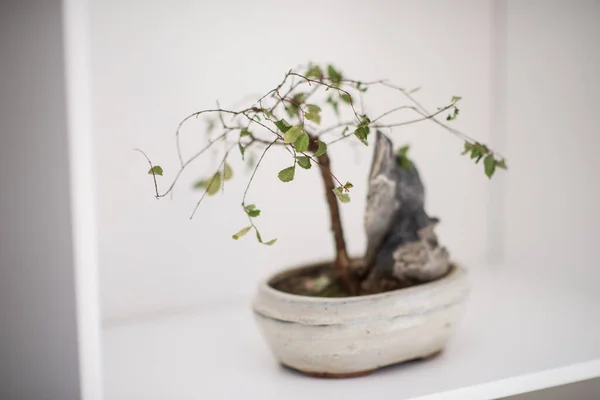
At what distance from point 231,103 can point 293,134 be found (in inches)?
20.3

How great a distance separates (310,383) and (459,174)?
28.7 inches

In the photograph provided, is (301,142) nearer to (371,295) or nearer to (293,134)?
(293,134)

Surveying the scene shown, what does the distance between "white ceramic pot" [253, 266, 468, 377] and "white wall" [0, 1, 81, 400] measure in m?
0.27

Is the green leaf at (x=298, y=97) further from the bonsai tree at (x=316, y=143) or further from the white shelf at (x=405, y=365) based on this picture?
the white shelf at (x=405, y=365)

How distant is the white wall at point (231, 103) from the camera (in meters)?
1.05

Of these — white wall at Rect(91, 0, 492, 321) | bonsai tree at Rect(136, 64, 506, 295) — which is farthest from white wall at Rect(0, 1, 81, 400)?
white wall at Rect(91, 0, 492, 321)

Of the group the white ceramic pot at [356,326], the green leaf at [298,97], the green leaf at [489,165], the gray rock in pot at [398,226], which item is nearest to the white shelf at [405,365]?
the white ceramic pot at [356,326]

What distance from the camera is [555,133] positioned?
107 centimetres

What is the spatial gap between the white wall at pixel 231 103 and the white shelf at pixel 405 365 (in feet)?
0.34

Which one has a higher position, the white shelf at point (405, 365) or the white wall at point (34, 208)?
the white wall at point (34, 208)

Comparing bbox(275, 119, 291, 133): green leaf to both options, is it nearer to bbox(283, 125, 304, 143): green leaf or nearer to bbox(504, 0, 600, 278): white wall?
bbox(283, 125, 304, 143): green leaf

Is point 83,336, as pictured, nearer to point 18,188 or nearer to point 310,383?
point 18,188

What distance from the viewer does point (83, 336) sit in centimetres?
56

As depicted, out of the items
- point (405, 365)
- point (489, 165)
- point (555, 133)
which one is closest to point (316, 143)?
point (489, 165)
